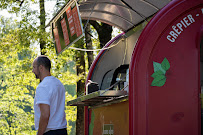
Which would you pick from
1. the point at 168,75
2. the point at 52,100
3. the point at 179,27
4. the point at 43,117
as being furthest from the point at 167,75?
the point at 43,117

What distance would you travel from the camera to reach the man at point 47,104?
4.84m

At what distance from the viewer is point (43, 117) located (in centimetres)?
481

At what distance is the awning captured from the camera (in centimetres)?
642

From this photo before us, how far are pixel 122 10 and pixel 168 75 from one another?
8.37ft

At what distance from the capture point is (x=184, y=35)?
495 cm

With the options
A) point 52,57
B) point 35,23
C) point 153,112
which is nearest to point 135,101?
point 153,112

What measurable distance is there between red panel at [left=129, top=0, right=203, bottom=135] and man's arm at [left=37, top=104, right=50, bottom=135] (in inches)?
38.3

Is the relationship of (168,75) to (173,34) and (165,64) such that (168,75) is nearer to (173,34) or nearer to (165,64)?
(165,64)

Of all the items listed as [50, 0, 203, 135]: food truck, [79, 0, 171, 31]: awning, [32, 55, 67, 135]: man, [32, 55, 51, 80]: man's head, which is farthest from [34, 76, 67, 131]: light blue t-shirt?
[79, 0, 171, 31]: awning

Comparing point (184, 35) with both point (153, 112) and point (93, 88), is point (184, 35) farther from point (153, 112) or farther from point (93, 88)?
point (93, 88)

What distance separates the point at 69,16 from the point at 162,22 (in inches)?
98.6

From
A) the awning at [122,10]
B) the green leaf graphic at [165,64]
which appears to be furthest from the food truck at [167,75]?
the awning at [122,10]

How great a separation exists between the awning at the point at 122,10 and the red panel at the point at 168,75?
1262 mm

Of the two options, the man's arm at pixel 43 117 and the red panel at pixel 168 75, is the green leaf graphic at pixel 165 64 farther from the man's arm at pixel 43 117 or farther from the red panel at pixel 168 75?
the man's arm at pixel 43 117
